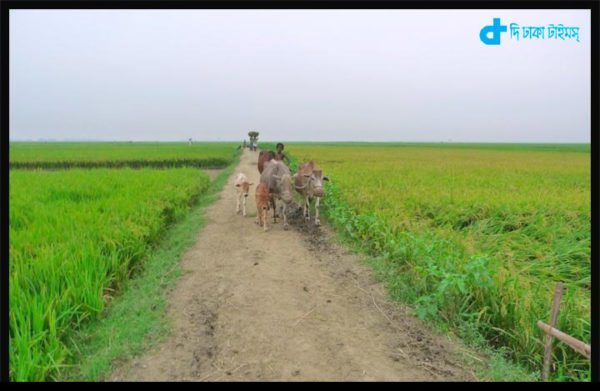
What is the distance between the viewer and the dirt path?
2.51 m

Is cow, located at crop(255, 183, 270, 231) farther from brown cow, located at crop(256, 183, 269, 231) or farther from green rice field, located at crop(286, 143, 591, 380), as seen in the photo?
green rice field, located at crop(286, 143, 591, 380)

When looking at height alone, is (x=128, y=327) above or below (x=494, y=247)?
below

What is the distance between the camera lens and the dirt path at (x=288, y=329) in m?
2.51

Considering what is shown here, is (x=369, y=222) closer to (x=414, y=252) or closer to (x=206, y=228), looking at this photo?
(x=414, y=252)

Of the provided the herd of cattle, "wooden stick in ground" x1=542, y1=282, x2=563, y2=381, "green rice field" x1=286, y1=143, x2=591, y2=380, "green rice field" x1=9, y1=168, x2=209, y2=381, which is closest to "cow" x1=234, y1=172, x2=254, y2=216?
the herd of cattle

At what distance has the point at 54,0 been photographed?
1816 millimetres

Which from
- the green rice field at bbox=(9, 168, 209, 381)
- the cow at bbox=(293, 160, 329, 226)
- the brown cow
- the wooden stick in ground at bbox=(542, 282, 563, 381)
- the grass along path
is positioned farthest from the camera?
the cow at bbox=(293, 160, 329, 226)

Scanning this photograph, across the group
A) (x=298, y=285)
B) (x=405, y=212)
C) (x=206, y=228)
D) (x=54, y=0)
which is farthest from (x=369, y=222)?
(x=54, y=0)

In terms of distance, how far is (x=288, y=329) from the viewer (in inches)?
122

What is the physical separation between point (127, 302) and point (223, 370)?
1.73m

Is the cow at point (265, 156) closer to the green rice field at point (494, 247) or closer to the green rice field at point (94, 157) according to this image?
the green rice field at point (494, 247)

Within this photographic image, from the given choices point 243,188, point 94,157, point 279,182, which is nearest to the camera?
point 279,182

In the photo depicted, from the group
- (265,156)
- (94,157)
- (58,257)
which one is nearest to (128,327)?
(58,257)

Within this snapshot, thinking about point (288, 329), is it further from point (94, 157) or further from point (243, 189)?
point (94, 157)
